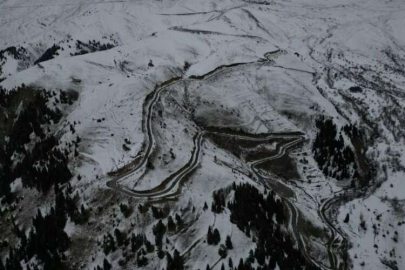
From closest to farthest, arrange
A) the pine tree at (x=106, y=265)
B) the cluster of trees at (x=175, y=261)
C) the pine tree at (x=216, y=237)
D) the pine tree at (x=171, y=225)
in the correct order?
the cluster of trees at (x=175, y=261), the pine tree at (x=106, y=265), the pine tree at (x=216, y=237), the pine tree at (x=171, y=225)

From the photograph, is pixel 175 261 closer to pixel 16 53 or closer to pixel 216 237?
pixel 216 237

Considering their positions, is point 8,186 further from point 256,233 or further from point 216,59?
point 216,59

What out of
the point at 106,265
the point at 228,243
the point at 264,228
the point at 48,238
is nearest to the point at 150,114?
the point at 48,238

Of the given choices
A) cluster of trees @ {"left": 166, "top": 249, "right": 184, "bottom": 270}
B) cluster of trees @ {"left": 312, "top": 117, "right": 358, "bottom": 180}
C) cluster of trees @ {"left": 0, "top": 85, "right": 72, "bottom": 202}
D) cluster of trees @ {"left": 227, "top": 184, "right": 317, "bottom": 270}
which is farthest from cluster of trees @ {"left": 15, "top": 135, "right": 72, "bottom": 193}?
cluster of trees @ {"left": 312, "top": 117, "right": 358, "bottom": 180}

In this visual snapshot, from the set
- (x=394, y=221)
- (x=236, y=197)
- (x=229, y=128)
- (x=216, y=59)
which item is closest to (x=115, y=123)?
(x=229, y=128)

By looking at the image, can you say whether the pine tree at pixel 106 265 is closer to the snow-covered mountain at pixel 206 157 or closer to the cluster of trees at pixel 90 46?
the snow-covered mountain at pixel 206 157

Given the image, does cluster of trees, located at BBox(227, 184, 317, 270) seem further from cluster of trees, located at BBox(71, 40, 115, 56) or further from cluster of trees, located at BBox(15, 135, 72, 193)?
cluster of trees, located at BBox(71, 40, 115, 56)

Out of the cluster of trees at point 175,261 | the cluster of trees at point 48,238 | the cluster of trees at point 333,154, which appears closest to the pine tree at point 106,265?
the cluster of trees at point 48,238
